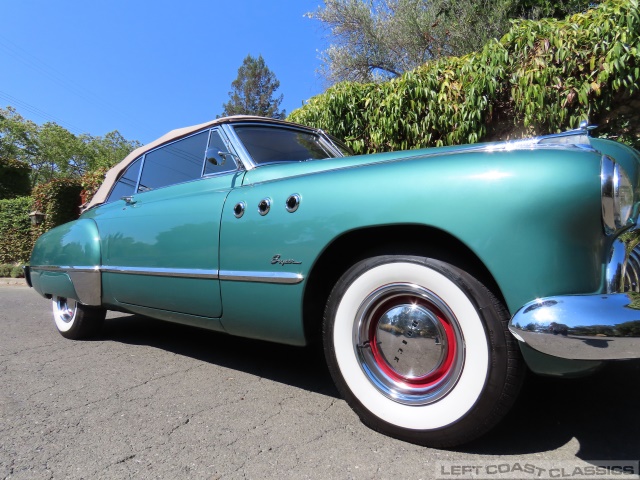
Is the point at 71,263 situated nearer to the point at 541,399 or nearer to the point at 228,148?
the point at 228,148

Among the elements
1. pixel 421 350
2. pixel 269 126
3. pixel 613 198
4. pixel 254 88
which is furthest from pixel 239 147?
pixel 254 88

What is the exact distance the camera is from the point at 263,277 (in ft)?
6.76

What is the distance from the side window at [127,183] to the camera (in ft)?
11.4

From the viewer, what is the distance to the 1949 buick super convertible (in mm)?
1373

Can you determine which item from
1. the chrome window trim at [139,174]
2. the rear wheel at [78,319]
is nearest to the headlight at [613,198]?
the chrome window trim at [139,174]

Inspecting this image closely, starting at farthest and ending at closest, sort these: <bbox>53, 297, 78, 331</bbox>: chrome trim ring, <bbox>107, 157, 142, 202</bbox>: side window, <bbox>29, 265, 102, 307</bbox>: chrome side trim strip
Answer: <bbox>53, 297, 78, 331</bbox>: chrome trim ring → <bbox>107, 157, 142, 202</bbox>: side window → <bbox>29, 265, 102, 307</bbox>: chrome side trim strip

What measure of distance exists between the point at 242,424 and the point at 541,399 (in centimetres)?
137

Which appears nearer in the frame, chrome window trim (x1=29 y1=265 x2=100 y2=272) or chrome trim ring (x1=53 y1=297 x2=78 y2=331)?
chrome window trim (x1=29 y1=265 x2=100 y2=272)

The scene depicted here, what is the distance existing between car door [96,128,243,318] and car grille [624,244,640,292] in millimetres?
1763

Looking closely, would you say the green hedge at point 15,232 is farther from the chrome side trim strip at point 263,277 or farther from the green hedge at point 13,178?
the chrome side trim strip at point 263,277

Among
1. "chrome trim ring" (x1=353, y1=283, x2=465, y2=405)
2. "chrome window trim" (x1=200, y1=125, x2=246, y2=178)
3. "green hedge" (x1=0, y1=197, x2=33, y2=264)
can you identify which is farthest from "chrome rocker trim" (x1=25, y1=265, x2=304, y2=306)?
"green hedge" (x1=0, y1=197, x2=33, y2=264)

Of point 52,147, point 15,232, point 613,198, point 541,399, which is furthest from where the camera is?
point 52,147

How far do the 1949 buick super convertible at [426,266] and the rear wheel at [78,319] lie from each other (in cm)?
118

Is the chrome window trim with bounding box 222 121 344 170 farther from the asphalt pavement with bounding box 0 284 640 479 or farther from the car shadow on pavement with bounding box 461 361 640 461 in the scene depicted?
the car shadow on pavement with bounding box 461 361 640 461
